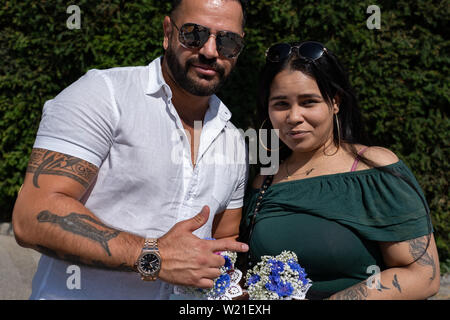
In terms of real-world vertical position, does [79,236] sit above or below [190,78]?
below

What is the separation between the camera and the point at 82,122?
6.54 ft

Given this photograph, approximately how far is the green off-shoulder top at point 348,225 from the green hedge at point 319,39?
1489mm

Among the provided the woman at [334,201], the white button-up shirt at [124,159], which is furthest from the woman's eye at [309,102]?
the white button-up shirt at [124,159]

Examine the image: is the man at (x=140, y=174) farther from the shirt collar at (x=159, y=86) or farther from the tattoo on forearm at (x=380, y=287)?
the tattoo on forearm at (x=380, y=287)

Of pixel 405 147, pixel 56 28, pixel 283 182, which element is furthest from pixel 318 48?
pixel 56 28

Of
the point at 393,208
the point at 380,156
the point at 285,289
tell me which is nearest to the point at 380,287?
the point at 393,208

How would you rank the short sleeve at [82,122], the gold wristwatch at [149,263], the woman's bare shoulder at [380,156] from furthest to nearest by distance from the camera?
the woman's bare shoulder at [380,156], the short sleeve at [82,122], the gold wristwatch at [149,263]

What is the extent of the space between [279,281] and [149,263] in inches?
26.1

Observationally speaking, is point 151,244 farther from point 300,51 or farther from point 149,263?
point 300,51

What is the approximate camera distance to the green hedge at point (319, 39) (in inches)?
135

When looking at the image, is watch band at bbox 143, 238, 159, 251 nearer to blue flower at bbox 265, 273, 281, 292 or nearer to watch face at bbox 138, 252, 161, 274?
watch face at bbox 138, 252, 161, 274

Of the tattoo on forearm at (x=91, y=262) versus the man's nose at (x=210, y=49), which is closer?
A: the tattoo on forearm at (x=91, y=262)

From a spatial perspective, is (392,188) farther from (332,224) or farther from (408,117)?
(408,117)
